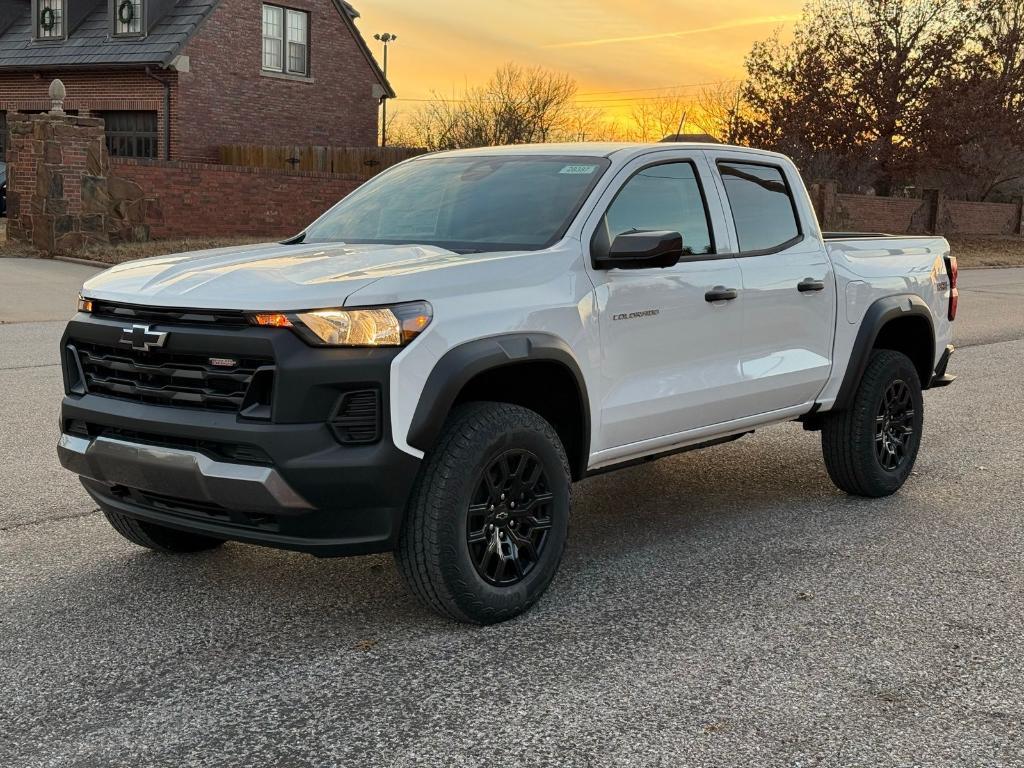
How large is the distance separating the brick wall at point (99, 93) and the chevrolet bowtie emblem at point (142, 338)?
27277mm

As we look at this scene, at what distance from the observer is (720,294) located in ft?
18.0

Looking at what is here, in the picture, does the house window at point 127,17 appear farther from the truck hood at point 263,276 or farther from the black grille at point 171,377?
the black grille at point 171,377

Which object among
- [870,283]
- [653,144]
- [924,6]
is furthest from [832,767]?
[924,6]

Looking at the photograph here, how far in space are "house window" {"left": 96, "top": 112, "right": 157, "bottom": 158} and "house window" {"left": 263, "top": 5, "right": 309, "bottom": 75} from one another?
357 cm

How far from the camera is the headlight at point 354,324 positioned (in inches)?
158

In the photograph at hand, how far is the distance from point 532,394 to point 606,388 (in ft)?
1.01

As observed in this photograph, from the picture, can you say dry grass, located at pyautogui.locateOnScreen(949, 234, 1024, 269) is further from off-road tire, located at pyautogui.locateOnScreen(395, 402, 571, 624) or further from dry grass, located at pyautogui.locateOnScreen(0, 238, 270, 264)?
off-road tire, located at pyautogui.locateOnScreen(395, 402, 571, 624)

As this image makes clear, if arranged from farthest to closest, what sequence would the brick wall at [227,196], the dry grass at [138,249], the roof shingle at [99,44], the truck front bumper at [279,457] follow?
the roof shingle at [99,44]
the brick wall at [227,196]
the dry grass at [138,249]
the truck front bumper at [279,457]

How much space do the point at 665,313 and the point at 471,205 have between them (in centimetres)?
101

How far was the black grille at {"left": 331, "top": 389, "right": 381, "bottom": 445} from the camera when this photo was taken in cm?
403

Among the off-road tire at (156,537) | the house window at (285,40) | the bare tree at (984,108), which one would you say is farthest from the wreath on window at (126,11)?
the off-road tire at (156,537)

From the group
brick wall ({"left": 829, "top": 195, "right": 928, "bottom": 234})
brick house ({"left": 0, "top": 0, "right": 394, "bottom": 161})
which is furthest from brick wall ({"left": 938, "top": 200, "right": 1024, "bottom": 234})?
brick house ({"left": 0, "top": 0, "right": 394, "bottom": 161})

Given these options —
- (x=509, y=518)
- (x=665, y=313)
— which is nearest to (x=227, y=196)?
(x=665, y=313)

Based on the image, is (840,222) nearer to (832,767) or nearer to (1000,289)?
(1000,289)
